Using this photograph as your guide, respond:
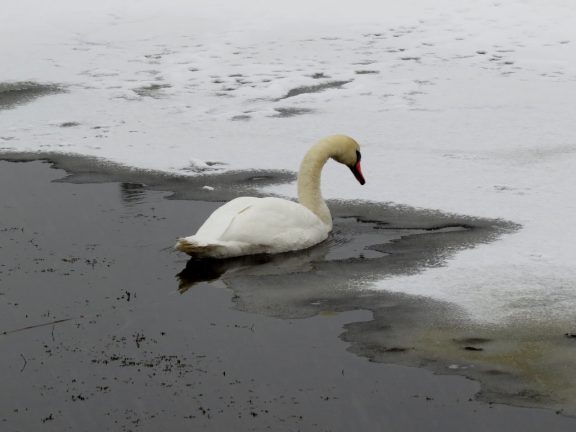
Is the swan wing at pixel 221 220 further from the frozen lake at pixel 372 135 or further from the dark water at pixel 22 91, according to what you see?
the dark water at pixel 22 91

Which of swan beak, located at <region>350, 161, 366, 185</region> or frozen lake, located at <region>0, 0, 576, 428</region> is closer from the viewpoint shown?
frozen lake, located at <region>0, 0, 576, 428</region>

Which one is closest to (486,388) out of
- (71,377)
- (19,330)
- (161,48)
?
(71,377)

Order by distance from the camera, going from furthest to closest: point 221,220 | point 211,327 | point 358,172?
point 358,172 < point 221,220 < point 211,327

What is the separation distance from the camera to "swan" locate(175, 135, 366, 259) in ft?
26.4

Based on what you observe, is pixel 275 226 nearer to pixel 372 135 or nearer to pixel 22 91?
pixel 372 135

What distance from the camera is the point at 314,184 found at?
8.94 metres

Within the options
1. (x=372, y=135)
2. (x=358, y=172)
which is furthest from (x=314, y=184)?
(x=372, y=135)

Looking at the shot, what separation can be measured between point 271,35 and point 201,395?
12.0 metres

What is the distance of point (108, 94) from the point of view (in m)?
13.9

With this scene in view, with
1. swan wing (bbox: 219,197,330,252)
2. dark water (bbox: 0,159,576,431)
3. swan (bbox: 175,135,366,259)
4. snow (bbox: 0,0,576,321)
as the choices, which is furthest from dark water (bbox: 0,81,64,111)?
swan wing (bbox: 219,197,330,252)

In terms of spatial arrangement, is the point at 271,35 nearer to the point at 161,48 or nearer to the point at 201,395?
the point at 161,48

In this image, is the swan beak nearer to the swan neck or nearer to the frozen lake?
the frozen lake

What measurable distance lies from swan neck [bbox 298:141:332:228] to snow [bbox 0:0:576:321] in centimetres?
87

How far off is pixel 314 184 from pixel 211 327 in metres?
2.45
